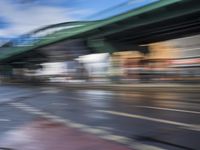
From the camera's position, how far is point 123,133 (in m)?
9.23

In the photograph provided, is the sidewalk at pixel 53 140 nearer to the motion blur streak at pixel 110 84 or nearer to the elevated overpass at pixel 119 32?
the motion blur streak at pixel 110 84

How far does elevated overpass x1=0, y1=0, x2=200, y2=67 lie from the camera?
112ft

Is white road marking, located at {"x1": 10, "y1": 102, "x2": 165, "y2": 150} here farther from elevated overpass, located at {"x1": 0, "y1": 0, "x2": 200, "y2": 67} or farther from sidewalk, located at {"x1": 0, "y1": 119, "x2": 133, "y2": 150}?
elevated overpass, located at {"x1": 0, "y1": 0, "x2": 200, "y2": 67}

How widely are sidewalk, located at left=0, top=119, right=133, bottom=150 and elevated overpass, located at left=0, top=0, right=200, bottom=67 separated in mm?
22855

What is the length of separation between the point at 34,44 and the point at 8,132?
43.9m

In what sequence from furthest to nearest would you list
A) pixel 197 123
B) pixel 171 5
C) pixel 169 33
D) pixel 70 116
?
pixel 169 33 < pixel 171 5 < pixel 70 116 < pixel 197 123

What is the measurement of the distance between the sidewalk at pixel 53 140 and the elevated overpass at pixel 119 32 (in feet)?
75.0

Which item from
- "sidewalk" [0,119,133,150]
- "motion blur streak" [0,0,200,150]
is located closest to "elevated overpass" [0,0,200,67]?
"motion blur streak" [0,0,200,150]

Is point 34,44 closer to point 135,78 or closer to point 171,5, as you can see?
point 135,78

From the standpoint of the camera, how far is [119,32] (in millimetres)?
41656

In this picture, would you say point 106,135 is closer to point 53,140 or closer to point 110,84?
point 53,140

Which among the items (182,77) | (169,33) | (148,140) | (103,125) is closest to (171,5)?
(182,77)

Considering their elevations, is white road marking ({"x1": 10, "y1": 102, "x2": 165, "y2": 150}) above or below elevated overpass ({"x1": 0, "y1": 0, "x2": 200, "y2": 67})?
below

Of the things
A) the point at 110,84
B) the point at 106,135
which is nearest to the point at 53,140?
the point at 106,135
